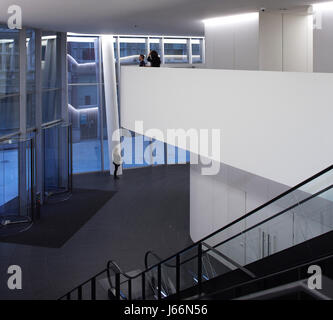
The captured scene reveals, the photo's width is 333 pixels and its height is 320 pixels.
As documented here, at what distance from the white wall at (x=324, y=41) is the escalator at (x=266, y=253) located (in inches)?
252

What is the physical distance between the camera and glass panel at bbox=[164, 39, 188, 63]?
1103 inches

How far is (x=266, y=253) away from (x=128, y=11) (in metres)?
9.10

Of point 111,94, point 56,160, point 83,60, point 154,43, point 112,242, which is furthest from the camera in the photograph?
point 154,43

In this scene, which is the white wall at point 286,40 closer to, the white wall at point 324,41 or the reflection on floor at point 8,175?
the white wall at point 324,41

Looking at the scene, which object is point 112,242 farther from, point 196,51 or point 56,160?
point 196,51

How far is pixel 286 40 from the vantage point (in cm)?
1502

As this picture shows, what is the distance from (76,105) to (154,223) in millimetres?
10564

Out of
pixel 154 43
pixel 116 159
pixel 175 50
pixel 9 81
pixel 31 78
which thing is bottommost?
pixel 116 159

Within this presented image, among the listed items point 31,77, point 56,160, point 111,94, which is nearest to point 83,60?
point 111,94

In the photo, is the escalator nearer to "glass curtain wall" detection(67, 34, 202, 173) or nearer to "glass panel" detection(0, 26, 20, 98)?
"glass panel" detection(0, 26, 20, 98)

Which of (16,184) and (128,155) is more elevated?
(128,155)

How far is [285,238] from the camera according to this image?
685cm

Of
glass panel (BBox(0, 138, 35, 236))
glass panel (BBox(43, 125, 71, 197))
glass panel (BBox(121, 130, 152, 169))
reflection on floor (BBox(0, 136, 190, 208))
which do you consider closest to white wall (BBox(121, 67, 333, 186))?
glass panel (BBox(0, 138, 35, 236))

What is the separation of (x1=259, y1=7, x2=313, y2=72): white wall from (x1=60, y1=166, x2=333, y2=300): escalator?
745cm
